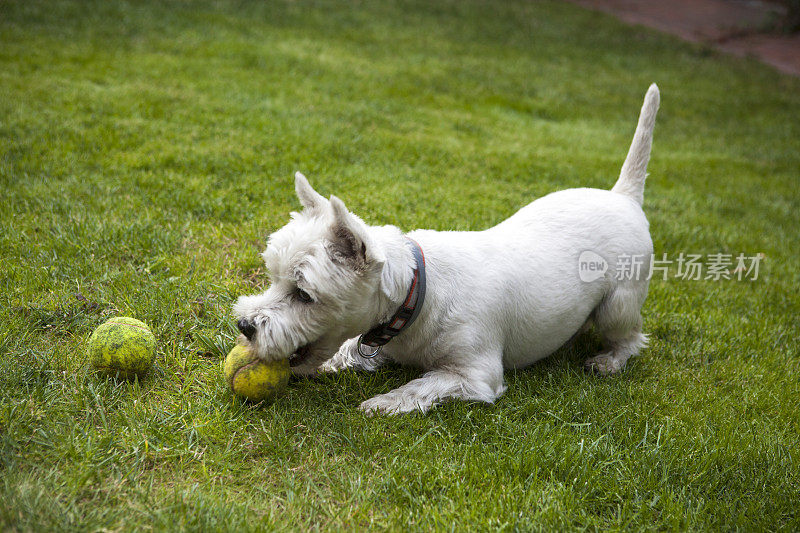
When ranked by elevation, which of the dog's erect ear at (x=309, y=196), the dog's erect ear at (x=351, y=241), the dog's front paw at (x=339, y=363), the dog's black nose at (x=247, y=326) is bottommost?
the dog's front paw at (x=339, y=363)

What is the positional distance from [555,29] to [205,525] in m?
17.2

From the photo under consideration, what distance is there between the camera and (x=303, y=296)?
297cm

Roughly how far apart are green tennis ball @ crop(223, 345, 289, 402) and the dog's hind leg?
2.07 metres

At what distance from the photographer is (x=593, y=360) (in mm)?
4105

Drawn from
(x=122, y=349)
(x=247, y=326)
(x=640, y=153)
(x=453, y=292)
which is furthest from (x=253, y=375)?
(x=640, y=153)

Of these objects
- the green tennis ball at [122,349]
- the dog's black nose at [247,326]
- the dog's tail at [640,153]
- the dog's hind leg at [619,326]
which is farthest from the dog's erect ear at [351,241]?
the dog's tail at [640,153]

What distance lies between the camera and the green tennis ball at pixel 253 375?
3.03 meters

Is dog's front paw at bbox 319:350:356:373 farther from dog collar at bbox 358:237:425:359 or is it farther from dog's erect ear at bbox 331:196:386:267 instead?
dog's erect ear at bbox 331:196:386:267

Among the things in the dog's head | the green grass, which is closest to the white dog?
the dog's head

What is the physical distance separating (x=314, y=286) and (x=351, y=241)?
0.28m

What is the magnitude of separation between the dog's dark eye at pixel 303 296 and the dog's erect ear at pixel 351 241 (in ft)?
0.82

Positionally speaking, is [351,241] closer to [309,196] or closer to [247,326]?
[309,196]

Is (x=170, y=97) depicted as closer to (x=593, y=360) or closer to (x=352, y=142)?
(x=352, y=142)

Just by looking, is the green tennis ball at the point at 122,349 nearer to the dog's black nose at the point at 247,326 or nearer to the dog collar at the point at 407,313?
the dog's black nose at the point at 247,326
